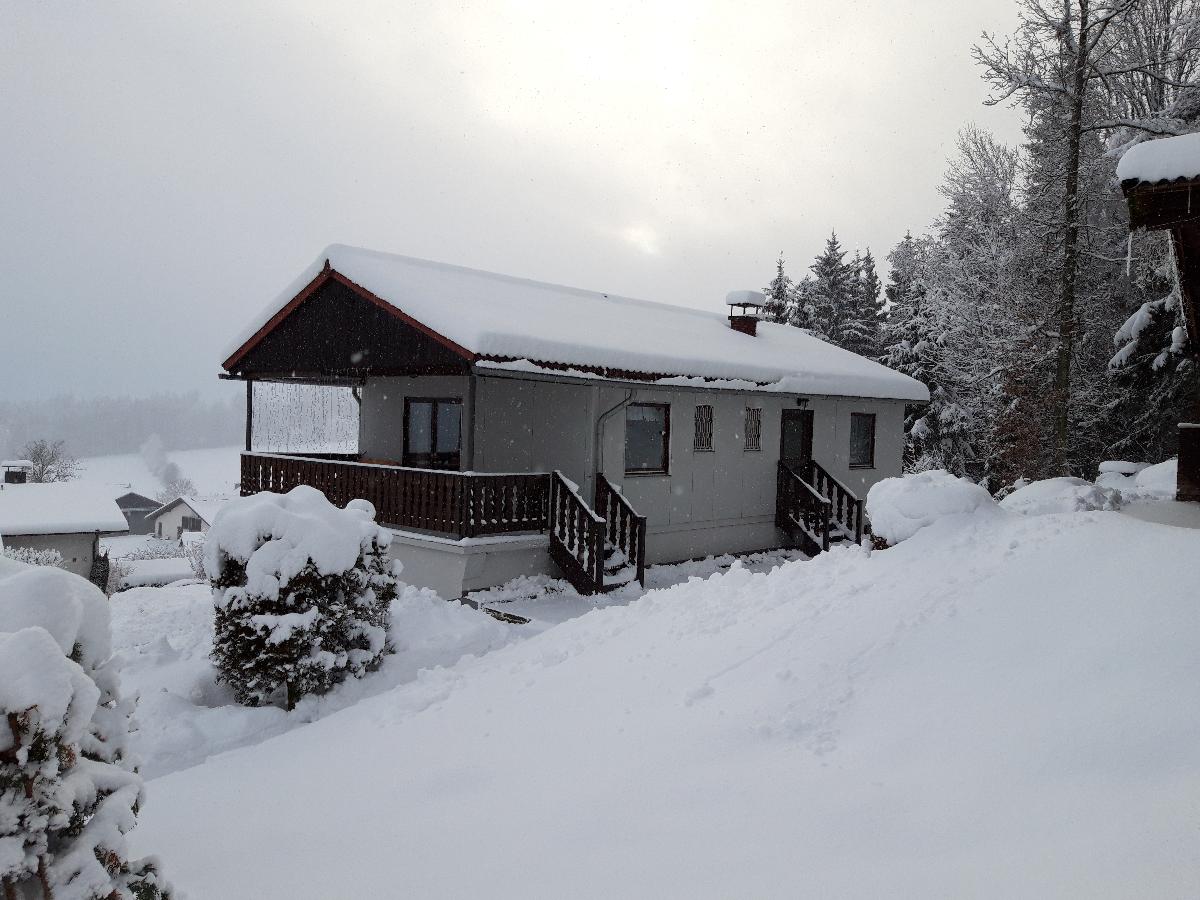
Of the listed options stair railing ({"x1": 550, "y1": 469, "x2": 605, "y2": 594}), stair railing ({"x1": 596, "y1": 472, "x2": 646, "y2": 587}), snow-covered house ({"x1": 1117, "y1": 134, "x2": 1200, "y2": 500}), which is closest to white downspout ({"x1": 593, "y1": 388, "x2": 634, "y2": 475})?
stair railing ({"x1": 596, "y1": 472, "x2": 646, "y2": 587})

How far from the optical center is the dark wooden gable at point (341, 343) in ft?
40.1

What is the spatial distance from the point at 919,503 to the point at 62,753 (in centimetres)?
676

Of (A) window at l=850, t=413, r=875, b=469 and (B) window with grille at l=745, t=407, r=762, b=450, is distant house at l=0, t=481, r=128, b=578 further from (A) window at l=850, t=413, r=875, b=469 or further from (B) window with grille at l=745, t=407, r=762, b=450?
(A) window at l=850, t=413, r=875, b=469

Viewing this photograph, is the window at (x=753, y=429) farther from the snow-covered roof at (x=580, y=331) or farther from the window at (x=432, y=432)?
the window at (x=432, y=432)

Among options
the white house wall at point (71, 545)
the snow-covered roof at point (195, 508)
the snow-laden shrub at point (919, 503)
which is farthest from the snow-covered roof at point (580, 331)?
the snow-covered roof at point (195, 508)

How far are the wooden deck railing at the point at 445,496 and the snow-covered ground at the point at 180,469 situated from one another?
3346 inches

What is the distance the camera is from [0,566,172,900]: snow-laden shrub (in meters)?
2.38

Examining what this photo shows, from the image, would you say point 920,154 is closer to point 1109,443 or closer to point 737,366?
point 1109,443

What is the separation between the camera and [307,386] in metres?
18.6

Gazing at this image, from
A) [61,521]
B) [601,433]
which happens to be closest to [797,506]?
[601,433]

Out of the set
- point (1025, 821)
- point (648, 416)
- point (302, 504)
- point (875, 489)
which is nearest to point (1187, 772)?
point (1025, 821)

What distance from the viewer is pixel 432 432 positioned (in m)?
14.9

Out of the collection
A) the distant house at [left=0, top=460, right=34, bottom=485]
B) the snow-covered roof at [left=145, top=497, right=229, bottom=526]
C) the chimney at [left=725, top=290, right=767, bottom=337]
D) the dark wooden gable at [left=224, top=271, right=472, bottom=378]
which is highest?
the chimney at [left=725, top=290, right=767, bottom=337]

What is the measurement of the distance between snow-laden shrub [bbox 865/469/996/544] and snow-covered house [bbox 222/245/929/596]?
5.25 meters
